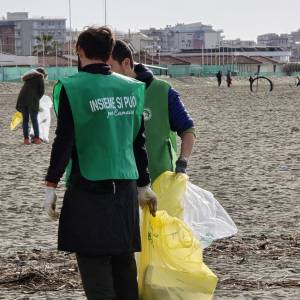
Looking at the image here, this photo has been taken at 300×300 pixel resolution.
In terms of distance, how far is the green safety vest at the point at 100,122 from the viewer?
4.22 metres

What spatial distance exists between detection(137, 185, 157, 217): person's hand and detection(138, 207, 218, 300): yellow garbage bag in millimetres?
77

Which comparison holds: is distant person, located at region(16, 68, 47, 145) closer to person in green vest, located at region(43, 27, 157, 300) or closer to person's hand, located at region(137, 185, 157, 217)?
person's hand, located at region(137, 185, 157, 217)

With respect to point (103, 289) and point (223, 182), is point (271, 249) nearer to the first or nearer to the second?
point (103, 289)

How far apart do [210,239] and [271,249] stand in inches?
65.0

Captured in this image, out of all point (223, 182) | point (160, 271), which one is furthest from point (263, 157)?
point (160, 271)

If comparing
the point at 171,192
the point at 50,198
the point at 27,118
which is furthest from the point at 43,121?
the point at 50,198

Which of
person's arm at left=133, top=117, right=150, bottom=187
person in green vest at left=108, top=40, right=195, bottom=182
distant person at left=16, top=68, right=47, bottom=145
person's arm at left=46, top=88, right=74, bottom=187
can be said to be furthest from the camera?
distant person at left=16, top=68, right=47, bottom=145

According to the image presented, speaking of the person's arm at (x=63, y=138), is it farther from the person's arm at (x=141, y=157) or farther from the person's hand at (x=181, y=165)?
the person's hand at (x=181, y=165)

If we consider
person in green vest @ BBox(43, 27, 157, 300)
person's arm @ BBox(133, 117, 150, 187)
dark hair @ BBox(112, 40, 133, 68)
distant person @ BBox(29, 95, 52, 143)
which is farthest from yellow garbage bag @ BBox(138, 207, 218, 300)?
distant person @ BBox(29, 95, 52, 143)

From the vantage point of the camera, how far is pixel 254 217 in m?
8.77

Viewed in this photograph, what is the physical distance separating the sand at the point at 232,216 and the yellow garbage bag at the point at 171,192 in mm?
646

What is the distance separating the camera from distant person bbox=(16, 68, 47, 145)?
1745 centimetres

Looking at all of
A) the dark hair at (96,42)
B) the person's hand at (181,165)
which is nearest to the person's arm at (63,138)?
the dark hair at (96,42)

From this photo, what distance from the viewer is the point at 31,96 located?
1764cm
